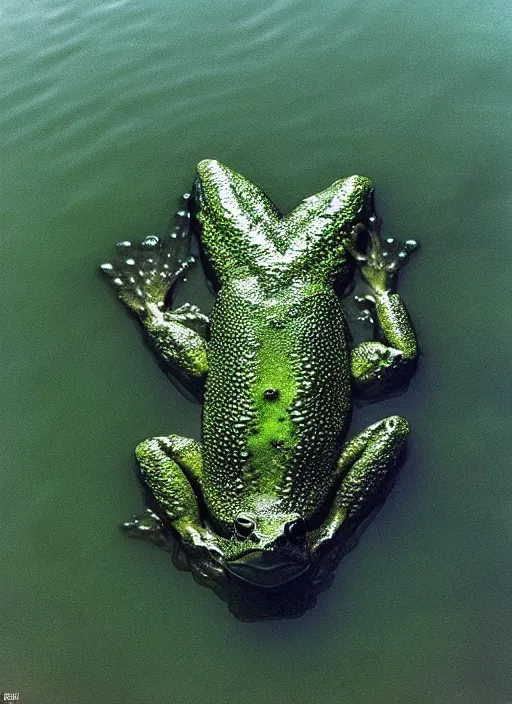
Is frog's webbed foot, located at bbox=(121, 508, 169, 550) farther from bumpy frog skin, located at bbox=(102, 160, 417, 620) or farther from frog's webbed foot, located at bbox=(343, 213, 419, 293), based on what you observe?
frog's webbed foot, located at bbox=(343, 213, 419, 293)

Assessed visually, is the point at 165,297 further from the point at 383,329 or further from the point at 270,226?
the point at 383,329

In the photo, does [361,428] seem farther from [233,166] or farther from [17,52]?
[17,52]

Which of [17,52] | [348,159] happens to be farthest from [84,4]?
[348,159]

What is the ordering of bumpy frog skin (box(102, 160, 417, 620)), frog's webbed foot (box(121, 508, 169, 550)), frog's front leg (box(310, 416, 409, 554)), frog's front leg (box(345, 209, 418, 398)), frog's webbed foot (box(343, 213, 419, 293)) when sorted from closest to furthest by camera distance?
bumpy frog skin (box(102, 160, 417, 620)) → frog's front leg (box(310, 416, 409, 554)) → frog's webbed foot (box(121, 508, 169, 550)) → frog's front leg (box(345, 209, 418, 398)) → frog's webbed foot (box(343, 213, 419, 293))

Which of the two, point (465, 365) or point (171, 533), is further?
point (465, 365)

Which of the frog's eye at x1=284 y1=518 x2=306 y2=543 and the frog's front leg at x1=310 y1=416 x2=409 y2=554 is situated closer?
the frog's eye at x1=284 y1=518 x2=306 y2=543

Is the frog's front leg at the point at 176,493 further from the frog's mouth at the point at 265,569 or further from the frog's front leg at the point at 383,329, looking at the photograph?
the frog's front leg at the point at 383,329

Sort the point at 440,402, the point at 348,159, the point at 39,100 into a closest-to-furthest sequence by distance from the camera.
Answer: the point at 440,402
the point at 348,159
the point at 39,100

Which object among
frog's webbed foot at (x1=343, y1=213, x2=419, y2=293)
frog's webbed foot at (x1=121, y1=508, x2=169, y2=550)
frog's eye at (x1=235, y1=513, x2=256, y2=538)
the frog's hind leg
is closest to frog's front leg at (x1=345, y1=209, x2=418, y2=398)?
frog's webbed foot at (x1=343, y1=213, x2=419, y2=293)
